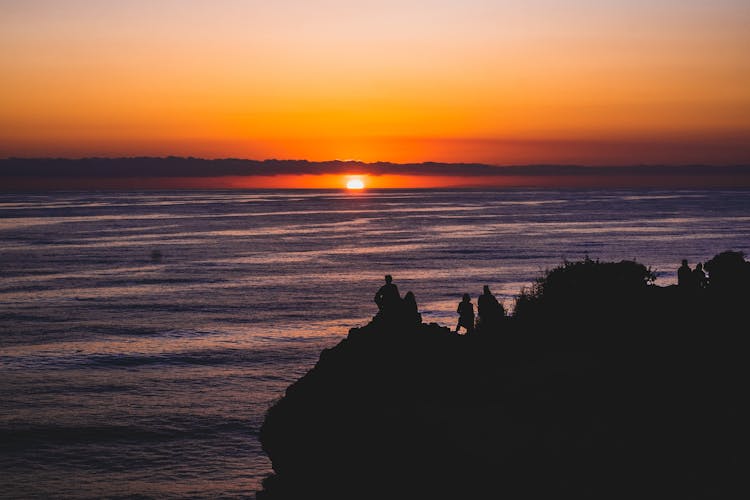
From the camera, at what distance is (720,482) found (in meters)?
15.0

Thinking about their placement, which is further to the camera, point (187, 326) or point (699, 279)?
point (187, 326)

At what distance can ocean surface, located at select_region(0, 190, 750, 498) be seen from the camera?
2527cm

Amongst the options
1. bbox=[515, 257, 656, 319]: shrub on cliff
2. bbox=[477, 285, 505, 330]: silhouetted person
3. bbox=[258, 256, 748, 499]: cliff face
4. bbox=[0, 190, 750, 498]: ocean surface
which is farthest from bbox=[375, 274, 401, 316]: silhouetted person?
bbox=[0, 190, 750, 498]: ocean surface

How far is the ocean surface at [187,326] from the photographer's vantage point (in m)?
25.3

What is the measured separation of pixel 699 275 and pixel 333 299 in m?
31.5

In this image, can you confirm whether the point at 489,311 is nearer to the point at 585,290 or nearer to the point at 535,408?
the point at 585,290

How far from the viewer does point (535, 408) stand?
17594 mm

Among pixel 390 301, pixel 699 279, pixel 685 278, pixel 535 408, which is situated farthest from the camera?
pixel 699 279

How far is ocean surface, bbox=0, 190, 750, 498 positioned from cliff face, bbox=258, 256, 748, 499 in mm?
5316

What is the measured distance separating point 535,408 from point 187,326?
2996 centimetres

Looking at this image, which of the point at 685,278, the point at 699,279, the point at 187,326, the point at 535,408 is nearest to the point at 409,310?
the point at 535,408

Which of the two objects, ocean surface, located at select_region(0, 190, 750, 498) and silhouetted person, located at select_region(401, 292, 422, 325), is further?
ocean surface, located at select_region(0, 190, 750, 498)

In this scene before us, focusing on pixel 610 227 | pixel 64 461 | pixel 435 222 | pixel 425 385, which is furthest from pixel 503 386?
pixel 435 222

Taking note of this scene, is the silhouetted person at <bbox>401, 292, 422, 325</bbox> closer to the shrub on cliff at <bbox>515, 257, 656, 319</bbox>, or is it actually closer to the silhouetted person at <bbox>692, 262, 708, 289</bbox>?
the shrub on cliff at <bbox>515, 257, 656, 319</bbox>
